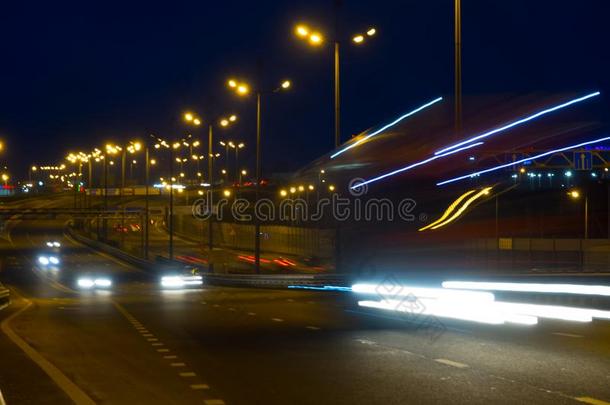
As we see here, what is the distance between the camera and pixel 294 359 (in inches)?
599

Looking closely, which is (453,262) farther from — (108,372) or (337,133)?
(108,372)

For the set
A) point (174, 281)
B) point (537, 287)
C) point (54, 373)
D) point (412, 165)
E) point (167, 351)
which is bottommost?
point (174, 281)

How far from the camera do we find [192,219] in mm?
124375

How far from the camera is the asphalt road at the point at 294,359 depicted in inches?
453

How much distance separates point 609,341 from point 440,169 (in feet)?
70.8

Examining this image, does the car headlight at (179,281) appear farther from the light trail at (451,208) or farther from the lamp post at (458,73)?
the lamp post at (458,73)

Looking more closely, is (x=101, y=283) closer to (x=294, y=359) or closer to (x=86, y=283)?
(x=86, y=283)

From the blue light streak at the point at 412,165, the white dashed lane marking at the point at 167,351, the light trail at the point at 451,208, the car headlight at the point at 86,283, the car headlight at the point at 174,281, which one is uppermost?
the blue light streak at the point at 412,165

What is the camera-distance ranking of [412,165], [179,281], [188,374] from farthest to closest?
[179,281], [412,165], [188,374]

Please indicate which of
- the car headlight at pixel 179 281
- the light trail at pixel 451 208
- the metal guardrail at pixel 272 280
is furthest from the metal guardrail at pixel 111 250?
the light trail at pixel 451 208

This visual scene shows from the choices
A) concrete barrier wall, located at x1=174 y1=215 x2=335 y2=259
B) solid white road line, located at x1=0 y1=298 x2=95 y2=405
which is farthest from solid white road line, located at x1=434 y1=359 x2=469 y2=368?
concrete barrier wall, located at x1=174 y1=215 x2=335 y2=259

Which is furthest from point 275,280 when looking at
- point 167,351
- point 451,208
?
point 167,351

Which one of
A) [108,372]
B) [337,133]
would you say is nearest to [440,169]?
[337,133]

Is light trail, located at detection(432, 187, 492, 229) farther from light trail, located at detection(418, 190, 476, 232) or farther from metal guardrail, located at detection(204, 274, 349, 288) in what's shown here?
metal guardrail, located at detection(204, 274, 349, 288)
